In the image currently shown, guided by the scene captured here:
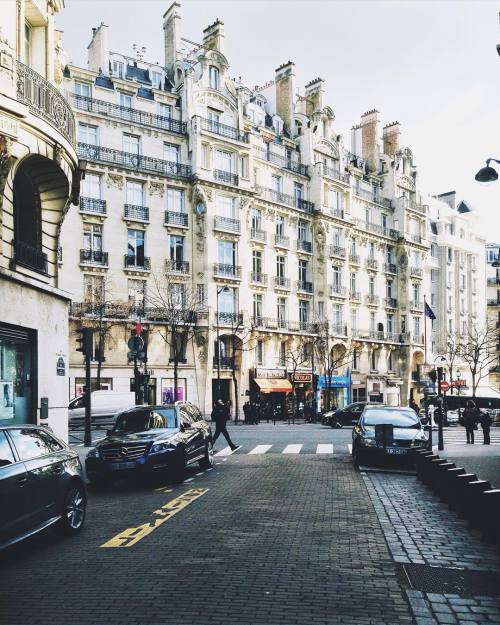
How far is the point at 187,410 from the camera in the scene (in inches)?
641

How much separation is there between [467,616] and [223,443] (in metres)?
20.1

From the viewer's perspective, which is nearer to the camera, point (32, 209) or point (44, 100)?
point (44, 100)

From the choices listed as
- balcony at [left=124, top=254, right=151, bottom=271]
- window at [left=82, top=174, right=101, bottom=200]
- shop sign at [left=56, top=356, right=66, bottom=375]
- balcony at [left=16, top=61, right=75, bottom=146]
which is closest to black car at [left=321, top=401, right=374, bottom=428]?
balcony at [left=124, top=254, right=151, bottom=271]

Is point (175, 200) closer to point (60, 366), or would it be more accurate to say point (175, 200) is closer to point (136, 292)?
point (136, 292)

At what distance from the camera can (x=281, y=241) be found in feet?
166

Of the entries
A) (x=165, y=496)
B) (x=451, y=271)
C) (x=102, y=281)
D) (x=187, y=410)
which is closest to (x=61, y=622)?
(x=165, y=496)

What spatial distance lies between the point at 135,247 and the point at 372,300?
2499 centimetres

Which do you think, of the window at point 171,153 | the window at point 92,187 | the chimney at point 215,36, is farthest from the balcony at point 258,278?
the chimney at point 215,36

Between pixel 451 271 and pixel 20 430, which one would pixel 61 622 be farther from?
pixel 451 271

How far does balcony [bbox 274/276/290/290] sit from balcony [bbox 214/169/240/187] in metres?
7.78

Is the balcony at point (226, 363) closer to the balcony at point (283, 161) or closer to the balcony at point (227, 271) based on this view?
the balcony at point (227, 271)

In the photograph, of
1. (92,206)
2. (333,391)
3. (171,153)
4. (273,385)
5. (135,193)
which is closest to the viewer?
(92,206)

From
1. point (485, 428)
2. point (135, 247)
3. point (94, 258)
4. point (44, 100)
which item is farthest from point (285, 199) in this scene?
point (44, 100)

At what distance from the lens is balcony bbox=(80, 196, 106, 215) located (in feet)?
132
